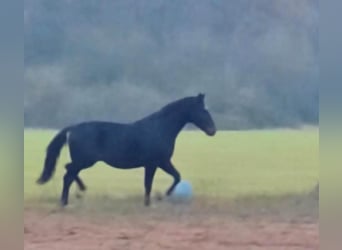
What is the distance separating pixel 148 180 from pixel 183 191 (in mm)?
96

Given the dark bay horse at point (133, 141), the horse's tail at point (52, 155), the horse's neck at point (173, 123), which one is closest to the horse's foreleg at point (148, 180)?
the dark bay horse at point (133, 141)

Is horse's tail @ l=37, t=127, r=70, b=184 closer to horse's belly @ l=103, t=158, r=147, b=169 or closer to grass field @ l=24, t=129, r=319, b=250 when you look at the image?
grass field @ l=24, t=129, r=319, b=250

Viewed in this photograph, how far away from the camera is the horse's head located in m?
1.61

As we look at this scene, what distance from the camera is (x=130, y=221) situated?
5.24ft

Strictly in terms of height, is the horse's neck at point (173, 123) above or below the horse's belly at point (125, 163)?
above

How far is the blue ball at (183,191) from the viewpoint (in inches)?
62.5

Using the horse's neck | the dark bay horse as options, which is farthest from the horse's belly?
the horse's neck

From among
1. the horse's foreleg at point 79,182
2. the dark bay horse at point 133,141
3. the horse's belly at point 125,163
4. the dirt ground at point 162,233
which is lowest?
the dirt ground at point 162,233

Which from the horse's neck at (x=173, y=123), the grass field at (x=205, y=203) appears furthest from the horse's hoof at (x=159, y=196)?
the horse's neck at (x=173, y=123)

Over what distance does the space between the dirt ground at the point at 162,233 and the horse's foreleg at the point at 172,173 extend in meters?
0.08

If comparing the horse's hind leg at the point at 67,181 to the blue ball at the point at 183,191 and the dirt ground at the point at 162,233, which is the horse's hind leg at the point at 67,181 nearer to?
the dirt ground at the point at 162,233

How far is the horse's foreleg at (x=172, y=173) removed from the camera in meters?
1.59

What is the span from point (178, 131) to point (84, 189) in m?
0.29

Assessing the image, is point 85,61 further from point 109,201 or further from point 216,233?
point 216,233
